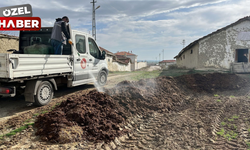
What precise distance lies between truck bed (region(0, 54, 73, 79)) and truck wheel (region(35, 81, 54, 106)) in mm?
377

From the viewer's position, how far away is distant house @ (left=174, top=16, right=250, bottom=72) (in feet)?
54.0

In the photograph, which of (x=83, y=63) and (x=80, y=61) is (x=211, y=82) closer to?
(x=83, y=63)

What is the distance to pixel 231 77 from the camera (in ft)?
39.3

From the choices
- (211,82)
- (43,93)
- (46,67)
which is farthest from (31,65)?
(211,82)

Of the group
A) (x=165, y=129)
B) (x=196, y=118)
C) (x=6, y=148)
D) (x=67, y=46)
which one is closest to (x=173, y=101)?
(x=196, y=118)

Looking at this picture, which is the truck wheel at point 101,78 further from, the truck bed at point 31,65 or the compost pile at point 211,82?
the compost pile at point 211,82

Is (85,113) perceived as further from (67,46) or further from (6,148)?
(67,46)

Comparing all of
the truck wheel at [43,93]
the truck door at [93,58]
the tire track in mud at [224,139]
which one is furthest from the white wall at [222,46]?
the truck wheel at [43,93]

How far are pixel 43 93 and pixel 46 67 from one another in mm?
830

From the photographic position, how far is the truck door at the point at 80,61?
687 centimetres

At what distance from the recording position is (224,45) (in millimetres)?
17062

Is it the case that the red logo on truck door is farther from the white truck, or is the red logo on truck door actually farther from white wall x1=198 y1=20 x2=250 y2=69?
white wall x1=198 y1=20 x2=250 y2=69

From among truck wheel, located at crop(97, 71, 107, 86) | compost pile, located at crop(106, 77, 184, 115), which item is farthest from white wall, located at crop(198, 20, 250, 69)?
truck wheel, located at crop(97, 71, 107, 86)

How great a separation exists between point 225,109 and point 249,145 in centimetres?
311
